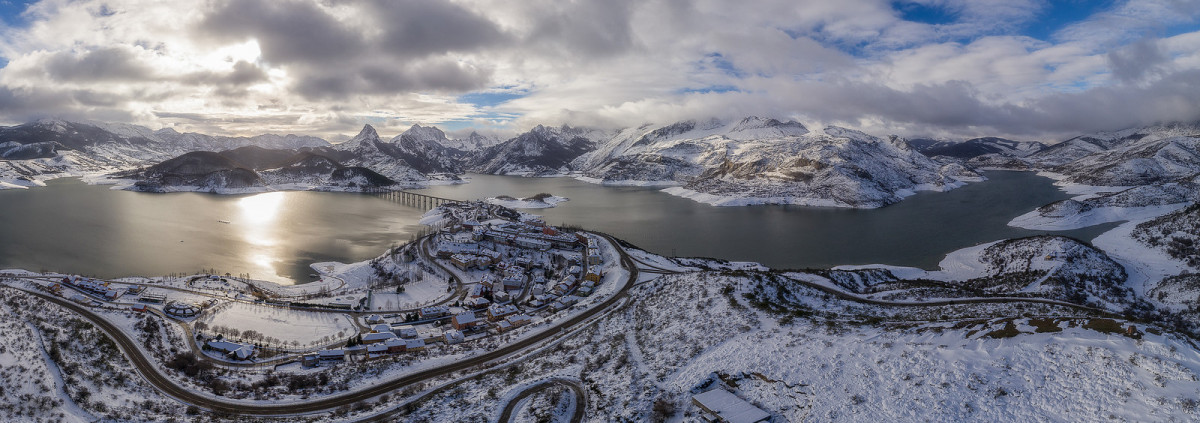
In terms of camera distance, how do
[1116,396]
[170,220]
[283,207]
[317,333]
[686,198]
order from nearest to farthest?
[1116,396] → [317,333] → [170,220] → [283,207] → [686,198]

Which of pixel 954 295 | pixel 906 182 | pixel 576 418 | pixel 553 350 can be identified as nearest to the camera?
pixel 576 418

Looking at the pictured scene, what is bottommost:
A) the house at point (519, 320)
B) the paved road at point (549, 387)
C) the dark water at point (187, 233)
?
the dark water at point (187, 233)

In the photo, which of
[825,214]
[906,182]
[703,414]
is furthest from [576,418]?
[906,182]

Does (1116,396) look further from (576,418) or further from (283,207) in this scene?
(283,207)

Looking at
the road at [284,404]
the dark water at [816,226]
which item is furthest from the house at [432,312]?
the dark water at [816,226]

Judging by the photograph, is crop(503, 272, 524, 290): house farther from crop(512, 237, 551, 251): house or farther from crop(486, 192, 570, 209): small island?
crop(486, 192, 570, 209): small island

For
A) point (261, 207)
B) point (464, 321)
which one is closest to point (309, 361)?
point (464, 321)

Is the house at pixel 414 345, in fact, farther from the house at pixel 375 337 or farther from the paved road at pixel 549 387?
the paved road at pixel 549 387
